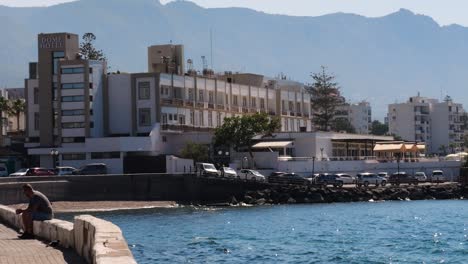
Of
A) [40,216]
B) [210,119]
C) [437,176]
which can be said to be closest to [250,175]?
A: [210,119]

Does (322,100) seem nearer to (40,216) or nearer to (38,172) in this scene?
(38,172)

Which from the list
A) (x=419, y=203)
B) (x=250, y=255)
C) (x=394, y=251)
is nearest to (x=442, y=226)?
(x=394, y=251)

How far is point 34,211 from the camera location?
86.2ft

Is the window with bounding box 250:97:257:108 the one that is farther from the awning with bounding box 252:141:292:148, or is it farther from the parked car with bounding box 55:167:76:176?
the parked car with bounding box 55:167:76:176

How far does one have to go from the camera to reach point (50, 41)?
108 meters

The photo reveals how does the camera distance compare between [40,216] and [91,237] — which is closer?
[91,237]

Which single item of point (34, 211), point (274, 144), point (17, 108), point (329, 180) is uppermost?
point (17, 108)

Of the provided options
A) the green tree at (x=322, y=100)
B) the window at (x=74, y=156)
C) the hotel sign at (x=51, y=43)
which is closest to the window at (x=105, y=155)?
the window at (x=74, y=156)

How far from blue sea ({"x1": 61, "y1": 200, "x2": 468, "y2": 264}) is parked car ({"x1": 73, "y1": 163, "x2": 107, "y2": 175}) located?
762 inches

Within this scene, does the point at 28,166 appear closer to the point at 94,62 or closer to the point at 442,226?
the point at 94,62

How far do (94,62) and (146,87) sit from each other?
683 centimetres

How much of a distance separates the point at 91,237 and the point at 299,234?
31.1 metres

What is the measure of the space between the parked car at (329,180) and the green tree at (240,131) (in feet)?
35.3

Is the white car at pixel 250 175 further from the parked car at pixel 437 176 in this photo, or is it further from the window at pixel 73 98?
the parked car at pixel 437 176
